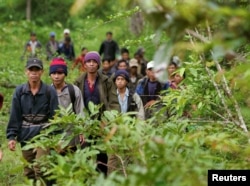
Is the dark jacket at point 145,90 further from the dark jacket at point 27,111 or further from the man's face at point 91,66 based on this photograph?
the dark jacket at point 27,111

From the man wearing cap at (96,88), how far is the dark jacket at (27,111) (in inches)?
47.0

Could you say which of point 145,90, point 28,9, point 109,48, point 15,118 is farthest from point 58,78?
point 28,9

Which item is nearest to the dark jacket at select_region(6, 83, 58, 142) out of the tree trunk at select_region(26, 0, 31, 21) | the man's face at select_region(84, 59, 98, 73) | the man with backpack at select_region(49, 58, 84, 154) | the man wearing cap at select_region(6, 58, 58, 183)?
the man wearing cap at select_region(6, 58, 58, 183)

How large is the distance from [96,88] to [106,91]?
0.16 metres

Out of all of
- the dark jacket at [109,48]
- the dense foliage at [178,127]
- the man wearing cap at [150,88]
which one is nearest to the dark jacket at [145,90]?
the man wearing cap at [150,88]

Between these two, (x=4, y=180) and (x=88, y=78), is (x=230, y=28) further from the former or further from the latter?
(x=4, y=180)

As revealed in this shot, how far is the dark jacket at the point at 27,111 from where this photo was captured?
7.97 m

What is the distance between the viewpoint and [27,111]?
799 cm

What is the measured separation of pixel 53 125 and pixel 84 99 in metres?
3.72

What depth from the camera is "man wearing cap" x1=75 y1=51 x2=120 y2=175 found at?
9.21 meters

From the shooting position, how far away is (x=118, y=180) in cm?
394

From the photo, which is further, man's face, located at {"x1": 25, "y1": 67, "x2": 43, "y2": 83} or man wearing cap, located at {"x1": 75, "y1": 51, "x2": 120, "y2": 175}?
man wearing cap, located at {"x1": 75, "y1": 51, "x2": 120, "y2": 175}

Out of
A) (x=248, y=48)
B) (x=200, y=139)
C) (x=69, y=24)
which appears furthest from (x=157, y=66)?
(x=69, y=24)

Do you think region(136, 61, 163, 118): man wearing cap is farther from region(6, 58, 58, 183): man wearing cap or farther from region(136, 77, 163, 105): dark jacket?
region(6, 58, 58, 183): man wearing cap
